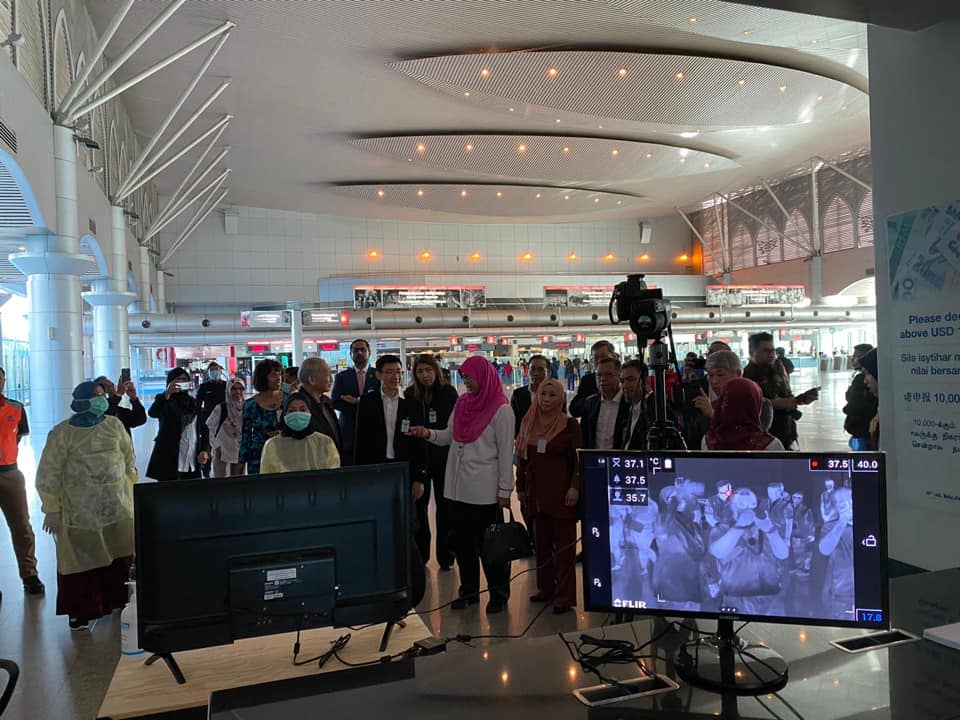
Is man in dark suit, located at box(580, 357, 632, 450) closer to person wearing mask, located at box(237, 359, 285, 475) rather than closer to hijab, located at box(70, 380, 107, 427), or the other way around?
person wearing mask, located at box(237, 359, 285, 475)

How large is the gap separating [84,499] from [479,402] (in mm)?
2554

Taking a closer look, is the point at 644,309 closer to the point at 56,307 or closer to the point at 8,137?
the point at 8,137

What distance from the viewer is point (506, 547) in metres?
1.97

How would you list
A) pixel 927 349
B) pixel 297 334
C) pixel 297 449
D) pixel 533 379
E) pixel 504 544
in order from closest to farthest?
pixel 504 544
pixel 927 349
pixel 297 449
pixel 533 379
pixel 297 334

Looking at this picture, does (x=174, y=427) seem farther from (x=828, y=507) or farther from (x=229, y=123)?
(x=229, y=123)

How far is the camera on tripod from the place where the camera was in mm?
2418

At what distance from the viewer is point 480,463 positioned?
4.35 m

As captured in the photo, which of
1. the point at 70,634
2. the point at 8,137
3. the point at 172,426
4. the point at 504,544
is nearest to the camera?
the point at 504,544

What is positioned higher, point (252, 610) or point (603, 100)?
point (603, 100)

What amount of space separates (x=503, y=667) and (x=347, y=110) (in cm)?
1671

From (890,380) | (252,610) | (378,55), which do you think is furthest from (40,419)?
(890,380)

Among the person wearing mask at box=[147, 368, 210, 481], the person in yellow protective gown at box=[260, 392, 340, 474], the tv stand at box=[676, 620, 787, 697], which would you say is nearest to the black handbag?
the tv stand at box=[676, 620, 787, 697]

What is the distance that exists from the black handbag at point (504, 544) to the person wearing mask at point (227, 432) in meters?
5.28

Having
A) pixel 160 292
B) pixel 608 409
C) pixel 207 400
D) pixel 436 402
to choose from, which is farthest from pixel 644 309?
pixel 160 292
